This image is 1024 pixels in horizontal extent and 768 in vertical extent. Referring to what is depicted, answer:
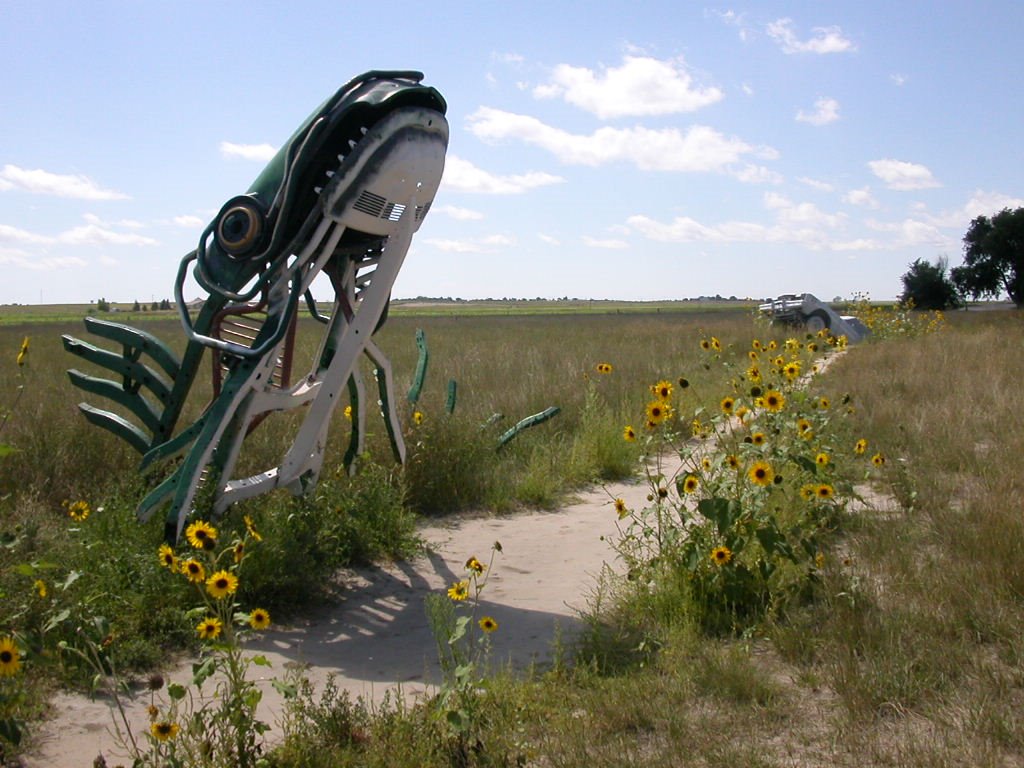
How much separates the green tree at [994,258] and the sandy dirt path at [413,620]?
1702 inches

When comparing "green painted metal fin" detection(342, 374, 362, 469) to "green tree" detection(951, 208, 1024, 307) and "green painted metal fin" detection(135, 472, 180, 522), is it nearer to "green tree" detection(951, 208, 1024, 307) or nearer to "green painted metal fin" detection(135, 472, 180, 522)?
"green painted metal fin" detection(135, 472, 180, 522)

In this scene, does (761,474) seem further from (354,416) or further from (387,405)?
(354,416)

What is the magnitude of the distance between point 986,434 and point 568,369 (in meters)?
5.97

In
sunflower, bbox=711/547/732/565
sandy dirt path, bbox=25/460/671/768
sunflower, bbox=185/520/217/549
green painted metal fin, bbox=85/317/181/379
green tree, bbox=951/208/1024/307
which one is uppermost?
green tree, bbox=951/208/1024/307

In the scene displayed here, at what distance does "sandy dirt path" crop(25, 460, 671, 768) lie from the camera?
3525mm

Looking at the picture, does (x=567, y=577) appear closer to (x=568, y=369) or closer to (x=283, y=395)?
(x=283, y=395)

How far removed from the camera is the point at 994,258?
4519 cm

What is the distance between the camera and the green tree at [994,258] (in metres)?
44.2

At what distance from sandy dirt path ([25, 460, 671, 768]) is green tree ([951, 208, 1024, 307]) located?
43.2 meters

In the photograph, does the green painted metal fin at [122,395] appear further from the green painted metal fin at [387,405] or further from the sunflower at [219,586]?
the sunflower at [219,586]

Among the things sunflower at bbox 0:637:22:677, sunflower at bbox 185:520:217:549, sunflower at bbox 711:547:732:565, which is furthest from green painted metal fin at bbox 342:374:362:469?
sunflower at bbox 0:637:22:677

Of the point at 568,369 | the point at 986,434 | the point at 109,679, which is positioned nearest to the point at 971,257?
the point at 568,369

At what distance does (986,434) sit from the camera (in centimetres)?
806

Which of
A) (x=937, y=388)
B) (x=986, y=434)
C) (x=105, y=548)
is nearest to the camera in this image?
(x=105, y=548)
